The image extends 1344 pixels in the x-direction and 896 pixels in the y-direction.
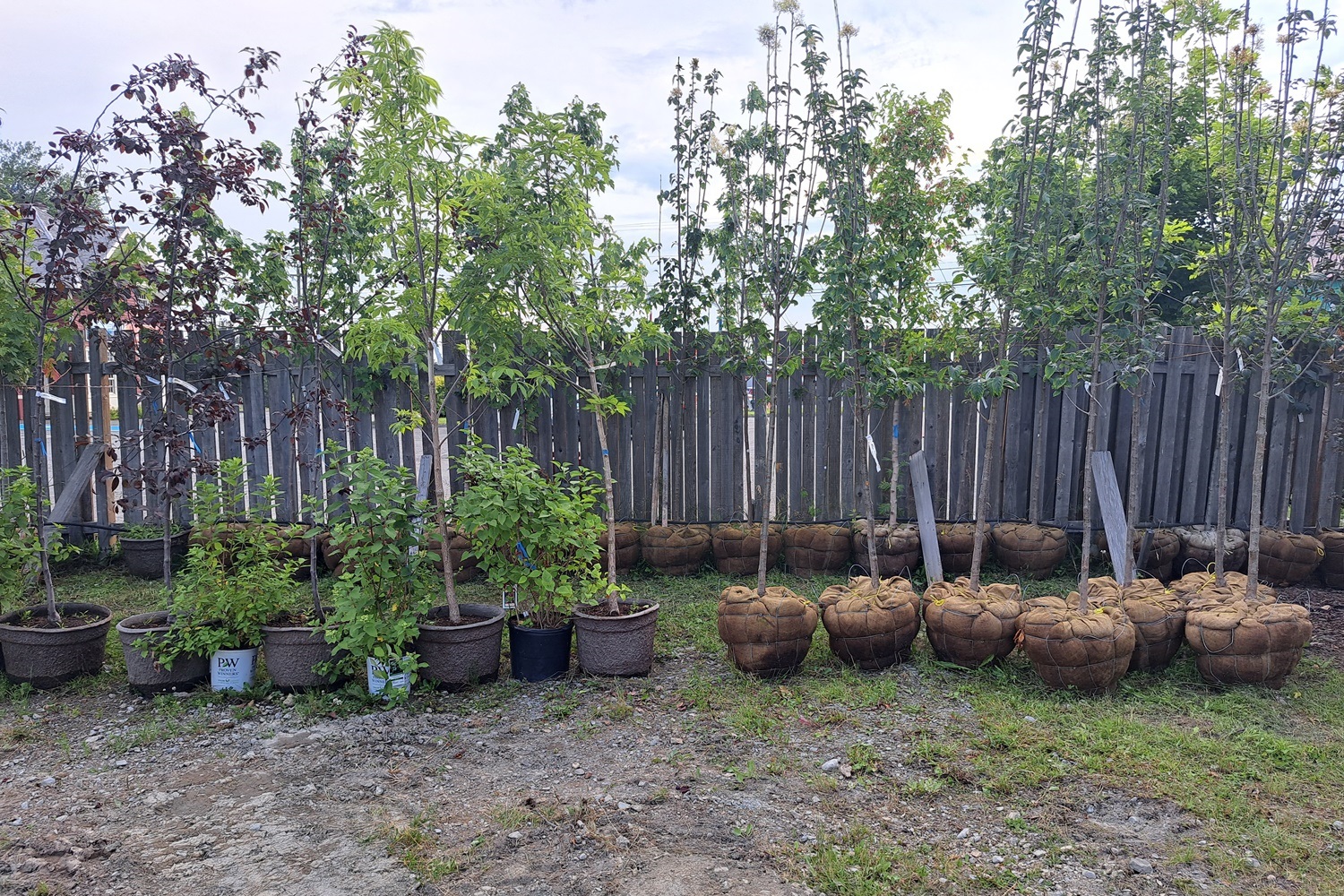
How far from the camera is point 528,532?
4.42 metres

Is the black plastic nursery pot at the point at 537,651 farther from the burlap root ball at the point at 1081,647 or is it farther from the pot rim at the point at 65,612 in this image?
the burlap root ball at the point at 1081,647

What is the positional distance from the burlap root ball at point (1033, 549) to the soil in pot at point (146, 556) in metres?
7.06

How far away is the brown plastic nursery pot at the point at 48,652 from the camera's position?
442 cm

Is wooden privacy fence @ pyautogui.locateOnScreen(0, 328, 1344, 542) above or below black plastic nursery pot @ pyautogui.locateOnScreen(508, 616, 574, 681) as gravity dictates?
above

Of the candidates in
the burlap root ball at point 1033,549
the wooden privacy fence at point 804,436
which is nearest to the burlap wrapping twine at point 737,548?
the wooden privacy fence at point 804,436

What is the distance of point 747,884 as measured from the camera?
103 inches

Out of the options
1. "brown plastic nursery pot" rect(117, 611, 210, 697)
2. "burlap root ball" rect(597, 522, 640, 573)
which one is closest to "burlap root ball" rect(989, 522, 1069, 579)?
"burlap root ball" rect(597, 522, 640, 573)

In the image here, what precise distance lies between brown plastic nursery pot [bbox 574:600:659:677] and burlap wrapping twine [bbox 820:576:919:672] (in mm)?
1020

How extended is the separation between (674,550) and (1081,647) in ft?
11.5

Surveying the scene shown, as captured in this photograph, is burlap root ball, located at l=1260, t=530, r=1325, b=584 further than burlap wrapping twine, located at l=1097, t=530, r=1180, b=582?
No

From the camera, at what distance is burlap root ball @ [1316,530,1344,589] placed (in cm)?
630

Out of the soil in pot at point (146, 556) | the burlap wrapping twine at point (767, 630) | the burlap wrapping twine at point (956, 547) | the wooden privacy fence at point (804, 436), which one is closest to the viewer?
the burlap wrapping twine at point (767, 630)

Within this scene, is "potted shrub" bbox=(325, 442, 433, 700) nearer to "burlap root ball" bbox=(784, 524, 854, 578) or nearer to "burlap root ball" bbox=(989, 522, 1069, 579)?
"burlap root ball" bbox=(784, 524, 854, 578)

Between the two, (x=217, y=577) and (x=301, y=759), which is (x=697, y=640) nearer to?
(x=301, y=759)
